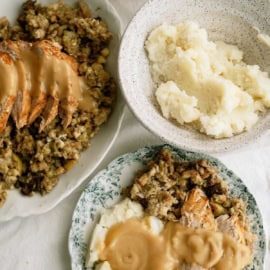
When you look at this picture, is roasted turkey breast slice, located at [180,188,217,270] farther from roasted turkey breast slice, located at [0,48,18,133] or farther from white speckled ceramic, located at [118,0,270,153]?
roasted turkey breast slice, located at [0,48,18,133]

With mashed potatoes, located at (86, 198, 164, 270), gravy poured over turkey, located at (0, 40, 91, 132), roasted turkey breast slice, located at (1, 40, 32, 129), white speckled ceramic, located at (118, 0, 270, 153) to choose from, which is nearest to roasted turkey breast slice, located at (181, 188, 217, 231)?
mashed potatoes, located at (86, 198, 164, 270)

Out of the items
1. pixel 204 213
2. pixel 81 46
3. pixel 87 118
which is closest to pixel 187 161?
pixel 204 213

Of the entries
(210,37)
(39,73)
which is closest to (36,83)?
(39,73)

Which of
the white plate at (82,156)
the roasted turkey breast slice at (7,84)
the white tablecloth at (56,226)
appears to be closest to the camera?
the roasted turkey breast slice at (7,84)

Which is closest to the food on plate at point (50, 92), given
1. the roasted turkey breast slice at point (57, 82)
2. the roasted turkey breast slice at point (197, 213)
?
the roasted turkey breast slice at point (57, 82)

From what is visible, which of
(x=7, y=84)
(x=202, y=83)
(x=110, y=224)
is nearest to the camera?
(x=7, y=84)

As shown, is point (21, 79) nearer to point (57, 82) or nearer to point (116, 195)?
point (57, 82)

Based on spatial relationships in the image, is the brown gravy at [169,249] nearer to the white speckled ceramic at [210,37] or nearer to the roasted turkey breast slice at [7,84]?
the white speckled ceramic at [210,37]

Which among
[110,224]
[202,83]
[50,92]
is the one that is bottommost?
[110,224]

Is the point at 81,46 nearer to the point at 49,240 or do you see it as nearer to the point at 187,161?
the point at 187,161
